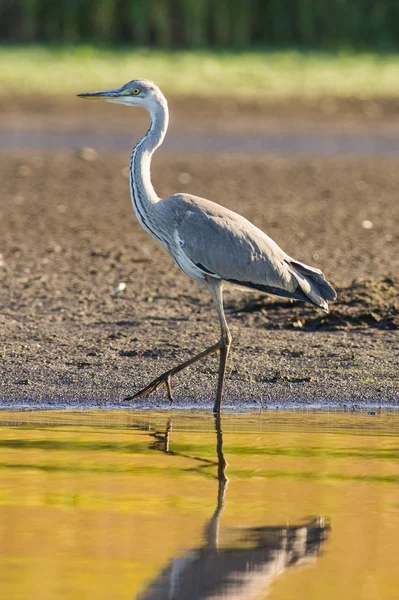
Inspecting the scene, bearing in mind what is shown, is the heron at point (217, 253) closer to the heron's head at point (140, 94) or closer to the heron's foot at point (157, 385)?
the heron's foot at point (157, 385)

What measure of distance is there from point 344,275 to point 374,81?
44.3ft

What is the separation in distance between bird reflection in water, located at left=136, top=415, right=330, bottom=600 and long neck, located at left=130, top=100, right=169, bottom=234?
2.67 m

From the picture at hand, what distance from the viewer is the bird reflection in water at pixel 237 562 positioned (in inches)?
199

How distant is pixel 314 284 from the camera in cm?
833

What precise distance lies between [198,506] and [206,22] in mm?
22042

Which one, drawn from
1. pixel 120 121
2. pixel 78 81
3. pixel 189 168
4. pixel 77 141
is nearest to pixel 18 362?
pixel 189 168

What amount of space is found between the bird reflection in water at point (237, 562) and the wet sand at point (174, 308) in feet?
8.08

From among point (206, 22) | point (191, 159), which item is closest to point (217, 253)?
point (191, 159)

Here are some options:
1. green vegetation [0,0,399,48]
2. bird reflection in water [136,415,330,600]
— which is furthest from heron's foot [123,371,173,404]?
green vegetation [0,0,399,48]

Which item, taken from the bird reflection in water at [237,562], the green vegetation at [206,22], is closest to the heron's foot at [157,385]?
the bird reflection in water at [237,562]

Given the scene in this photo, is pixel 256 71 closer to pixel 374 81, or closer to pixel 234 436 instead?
pixel 374 81

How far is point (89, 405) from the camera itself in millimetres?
8023

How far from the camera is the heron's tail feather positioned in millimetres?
8227

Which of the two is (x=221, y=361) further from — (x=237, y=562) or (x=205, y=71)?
(x=205, y=71)
